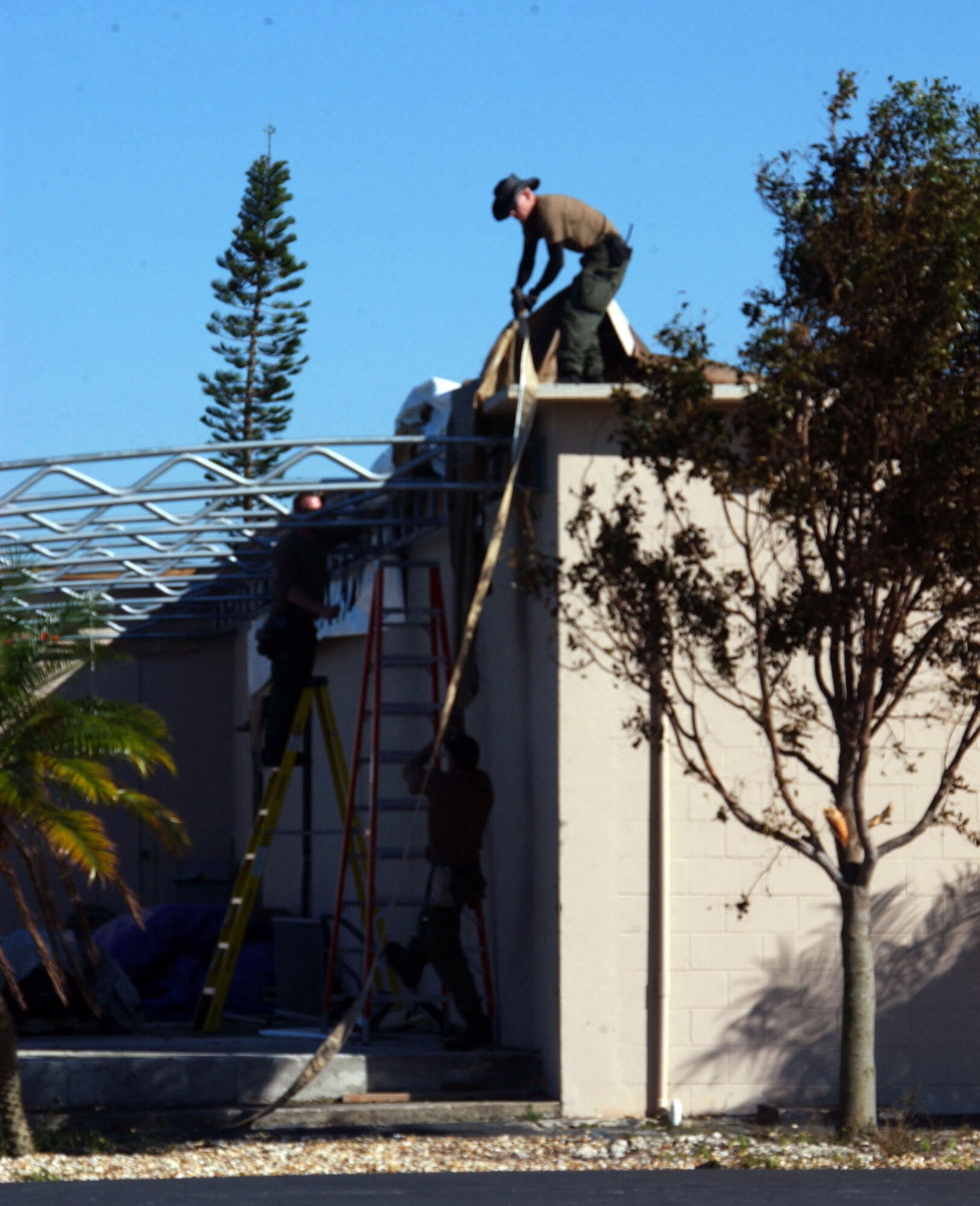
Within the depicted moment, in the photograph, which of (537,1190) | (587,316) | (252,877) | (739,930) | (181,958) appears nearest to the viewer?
(537,1190)

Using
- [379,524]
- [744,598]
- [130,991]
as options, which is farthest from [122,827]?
[744,598]

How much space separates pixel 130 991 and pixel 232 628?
379 inches

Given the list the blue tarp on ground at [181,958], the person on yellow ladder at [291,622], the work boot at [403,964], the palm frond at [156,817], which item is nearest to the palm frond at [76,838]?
the palm frond at [156,817]

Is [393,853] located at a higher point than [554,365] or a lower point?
lower

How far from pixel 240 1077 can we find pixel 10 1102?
1.57m

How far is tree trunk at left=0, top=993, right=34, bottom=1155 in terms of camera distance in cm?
919

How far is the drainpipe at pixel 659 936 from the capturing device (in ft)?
33.3

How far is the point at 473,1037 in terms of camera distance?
35.4ft

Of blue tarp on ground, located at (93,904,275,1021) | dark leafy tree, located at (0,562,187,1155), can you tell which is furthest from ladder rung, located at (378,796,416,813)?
blue tarp on ground, located at (93,904,275,1021)

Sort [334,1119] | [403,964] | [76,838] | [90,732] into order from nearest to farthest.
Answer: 1. [76,838]
2. [90,732]
3. [334,1119]
4. [403,964]

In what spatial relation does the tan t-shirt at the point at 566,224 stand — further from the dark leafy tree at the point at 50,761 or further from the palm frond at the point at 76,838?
the palm frond at the point at 76,838

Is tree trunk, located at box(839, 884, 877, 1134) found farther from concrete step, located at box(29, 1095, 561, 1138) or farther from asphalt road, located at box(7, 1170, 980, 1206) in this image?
concrete step, located at box(29, 1095, 561, 1138)

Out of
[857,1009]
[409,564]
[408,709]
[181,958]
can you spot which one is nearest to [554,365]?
Answer: [409,564]

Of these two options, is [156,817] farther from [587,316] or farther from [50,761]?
[587,316]
